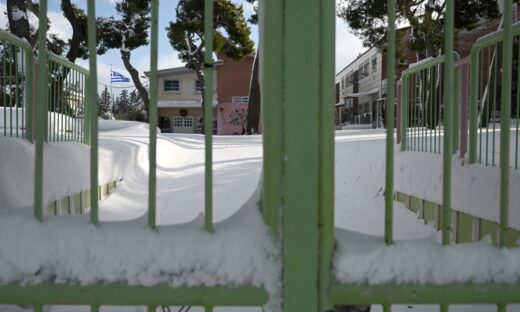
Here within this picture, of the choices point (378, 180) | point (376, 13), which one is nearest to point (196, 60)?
point (376, 13)

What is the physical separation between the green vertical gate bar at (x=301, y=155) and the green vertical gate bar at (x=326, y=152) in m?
0.01

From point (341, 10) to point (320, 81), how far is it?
14.4 m

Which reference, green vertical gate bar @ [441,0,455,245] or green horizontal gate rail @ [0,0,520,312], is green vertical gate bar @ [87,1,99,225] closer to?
green horizontal gate rail @ [0,0,520,312]

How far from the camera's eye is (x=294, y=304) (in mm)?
1146

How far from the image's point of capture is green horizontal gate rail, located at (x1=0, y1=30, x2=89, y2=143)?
340cm

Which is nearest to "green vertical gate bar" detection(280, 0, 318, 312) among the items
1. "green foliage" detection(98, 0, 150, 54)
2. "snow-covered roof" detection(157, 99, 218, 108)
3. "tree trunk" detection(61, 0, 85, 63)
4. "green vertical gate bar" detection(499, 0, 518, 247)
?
"green vertical gate bar" detection(499, 0, 518, 247)

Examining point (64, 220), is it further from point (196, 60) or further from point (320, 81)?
point (196, 60)

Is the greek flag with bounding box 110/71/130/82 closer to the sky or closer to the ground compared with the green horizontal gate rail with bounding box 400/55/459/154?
closer to the sky

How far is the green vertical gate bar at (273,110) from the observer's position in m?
1.17

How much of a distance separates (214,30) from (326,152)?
15.8 metres

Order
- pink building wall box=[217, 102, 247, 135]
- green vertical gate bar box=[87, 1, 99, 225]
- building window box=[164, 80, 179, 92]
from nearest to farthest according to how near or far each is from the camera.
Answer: green vertical gate bar box=[87, 1, 99, 225], pink building wall box=[217, 102, 247, 135], building window box=[164, 80, 179, 92]

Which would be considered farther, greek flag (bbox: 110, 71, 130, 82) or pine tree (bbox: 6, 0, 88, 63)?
greek flag (bbox: 110, 71, 130, 82)

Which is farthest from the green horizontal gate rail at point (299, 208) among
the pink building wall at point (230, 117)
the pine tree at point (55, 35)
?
the pink building wall at point (230, 117)

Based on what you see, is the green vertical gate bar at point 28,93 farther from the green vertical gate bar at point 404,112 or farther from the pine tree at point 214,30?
the pine tree at point 214,30
